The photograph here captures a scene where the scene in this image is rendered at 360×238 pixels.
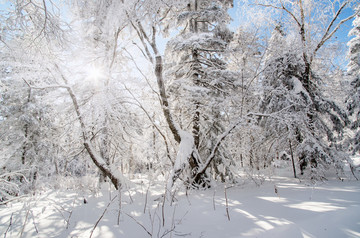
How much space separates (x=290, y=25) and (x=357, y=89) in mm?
7992

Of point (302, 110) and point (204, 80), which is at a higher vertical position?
point (204, 80)

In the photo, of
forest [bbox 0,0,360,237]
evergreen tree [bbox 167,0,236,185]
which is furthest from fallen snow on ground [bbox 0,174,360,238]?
evergreen tree [bbox 167,0,236,185]

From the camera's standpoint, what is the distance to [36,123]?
12.4 m

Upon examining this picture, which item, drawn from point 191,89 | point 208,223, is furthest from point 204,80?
point 208,223

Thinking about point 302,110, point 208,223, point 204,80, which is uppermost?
point 204,80

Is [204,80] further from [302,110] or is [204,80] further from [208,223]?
[208,223]

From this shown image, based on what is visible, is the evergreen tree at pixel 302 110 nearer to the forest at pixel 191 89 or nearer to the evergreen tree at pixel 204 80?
the forest at pixel 191 89

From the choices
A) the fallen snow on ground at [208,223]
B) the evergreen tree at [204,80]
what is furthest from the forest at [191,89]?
the fallen snow on ground at [208,223]

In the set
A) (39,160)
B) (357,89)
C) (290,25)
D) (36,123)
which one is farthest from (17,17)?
(357,89)

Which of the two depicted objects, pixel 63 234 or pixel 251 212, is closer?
pixel 63 234

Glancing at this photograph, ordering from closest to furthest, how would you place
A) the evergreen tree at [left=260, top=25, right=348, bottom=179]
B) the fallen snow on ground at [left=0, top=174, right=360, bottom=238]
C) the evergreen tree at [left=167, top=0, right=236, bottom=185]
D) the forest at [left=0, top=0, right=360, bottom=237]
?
the fallen snow on ground at [left=0, top=174, right=360, bottom=238], the forest at [left=0, top=0, right=360, bottom=237], the evergreen tree at [left=167, top=0, right=236, bottom=185], the evergreen tree at [left=260, top=25, right=348, bottom=179]

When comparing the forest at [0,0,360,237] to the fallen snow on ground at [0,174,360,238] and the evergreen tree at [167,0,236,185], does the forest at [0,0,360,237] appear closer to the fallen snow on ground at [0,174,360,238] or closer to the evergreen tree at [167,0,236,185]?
the evergreen tree at [167,0,236,185]

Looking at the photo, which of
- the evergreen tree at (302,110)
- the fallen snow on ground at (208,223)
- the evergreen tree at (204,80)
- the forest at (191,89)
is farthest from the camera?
the evergreen tree at (302,110)

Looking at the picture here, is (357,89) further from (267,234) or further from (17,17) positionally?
(17,17)
